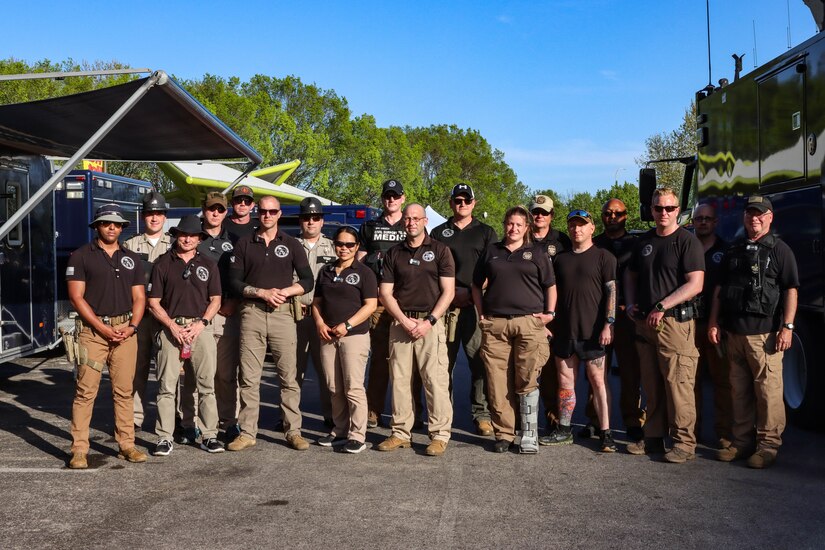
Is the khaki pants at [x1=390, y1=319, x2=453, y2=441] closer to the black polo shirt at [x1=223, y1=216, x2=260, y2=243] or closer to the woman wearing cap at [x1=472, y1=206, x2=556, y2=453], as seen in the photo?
the woman wearing cap at [x1=472, y1=206, x2=556, y2=453]

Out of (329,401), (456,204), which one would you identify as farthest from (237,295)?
(456,204)

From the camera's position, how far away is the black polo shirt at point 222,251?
6824 mm

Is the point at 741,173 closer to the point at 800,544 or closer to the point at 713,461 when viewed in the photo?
the point at 713,461

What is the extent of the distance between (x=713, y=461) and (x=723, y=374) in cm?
75

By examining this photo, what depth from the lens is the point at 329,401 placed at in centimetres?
736

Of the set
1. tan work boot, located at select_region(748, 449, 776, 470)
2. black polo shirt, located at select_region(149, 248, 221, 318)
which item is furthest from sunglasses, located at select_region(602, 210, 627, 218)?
black polo shirt, located at select_region(149, 248, 221, 318)

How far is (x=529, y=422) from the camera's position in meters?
6.56

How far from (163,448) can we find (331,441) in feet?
4.37

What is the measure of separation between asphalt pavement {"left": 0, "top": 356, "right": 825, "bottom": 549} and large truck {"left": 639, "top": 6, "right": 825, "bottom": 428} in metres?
0.74

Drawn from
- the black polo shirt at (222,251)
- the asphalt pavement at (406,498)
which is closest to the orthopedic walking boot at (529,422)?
the asphalt pavement at (406,498)

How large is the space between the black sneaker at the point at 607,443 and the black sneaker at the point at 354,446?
1896 millimetres

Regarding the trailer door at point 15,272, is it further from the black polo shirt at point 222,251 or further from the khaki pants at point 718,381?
the khaki pants at point 718,381

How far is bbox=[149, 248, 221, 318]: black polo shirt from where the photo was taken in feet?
21.5

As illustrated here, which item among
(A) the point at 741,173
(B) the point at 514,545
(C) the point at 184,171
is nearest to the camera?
(B) the point at 514,545
